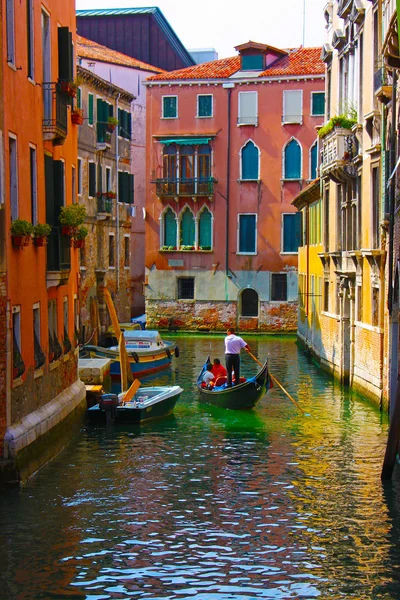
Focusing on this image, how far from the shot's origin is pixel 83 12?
44.7 meters

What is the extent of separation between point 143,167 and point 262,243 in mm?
7394

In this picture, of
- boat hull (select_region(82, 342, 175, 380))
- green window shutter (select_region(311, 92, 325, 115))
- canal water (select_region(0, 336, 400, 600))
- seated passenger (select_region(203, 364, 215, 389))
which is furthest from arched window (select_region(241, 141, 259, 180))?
canal water (select_region(0, 336, 400, 600))

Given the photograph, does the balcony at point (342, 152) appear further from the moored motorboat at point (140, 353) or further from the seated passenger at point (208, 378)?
the moored motorboat at point (140, 353)

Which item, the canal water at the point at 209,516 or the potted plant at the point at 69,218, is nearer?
the canal water at the point at 209,516

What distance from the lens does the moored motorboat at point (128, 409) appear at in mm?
16203

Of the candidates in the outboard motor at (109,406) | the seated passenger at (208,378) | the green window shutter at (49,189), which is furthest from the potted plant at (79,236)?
the seated passenger at (208,378)

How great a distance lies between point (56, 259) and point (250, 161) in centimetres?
Result: 2345

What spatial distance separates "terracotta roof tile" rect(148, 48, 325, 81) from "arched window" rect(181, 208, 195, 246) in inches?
192

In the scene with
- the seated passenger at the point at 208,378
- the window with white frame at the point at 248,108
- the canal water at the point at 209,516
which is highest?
the window with white frame at the point at 248,108

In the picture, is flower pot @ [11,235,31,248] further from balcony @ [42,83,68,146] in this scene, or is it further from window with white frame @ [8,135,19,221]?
balcony @ [42,83,68,146]

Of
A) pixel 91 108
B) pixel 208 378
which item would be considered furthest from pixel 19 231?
pixel 91 108

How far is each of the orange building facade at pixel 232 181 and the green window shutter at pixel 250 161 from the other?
4 cm

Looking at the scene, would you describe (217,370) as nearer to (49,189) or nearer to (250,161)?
(49,189)

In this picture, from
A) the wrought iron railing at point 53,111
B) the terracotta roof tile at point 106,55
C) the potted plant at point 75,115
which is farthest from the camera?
the terracotta roof tile at point 106,55
